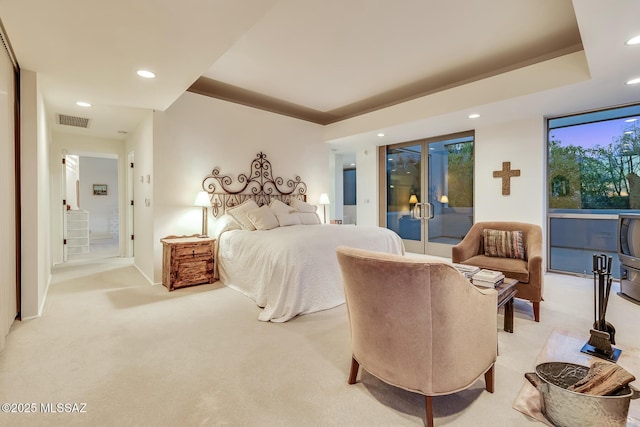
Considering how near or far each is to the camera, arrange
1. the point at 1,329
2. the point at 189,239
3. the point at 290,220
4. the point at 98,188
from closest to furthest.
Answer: the point at 1,329 → the point at 189,239 → the point at 290,220 → the point at 98,188

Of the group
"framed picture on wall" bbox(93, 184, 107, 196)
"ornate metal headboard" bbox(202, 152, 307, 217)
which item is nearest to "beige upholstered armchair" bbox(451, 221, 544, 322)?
"ornate metal headboard" bbox(202, 152, 307, 217)

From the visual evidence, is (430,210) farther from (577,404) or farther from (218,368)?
(218,368)

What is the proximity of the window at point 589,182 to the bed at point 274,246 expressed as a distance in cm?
283

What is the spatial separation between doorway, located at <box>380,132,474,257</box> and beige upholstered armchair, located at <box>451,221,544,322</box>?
7.10 ft

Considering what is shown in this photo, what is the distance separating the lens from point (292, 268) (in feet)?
9.62

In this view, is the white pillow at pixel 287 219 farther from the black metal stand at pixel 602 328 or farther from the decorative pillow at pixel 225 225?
the black metal stand at pixel 602 328

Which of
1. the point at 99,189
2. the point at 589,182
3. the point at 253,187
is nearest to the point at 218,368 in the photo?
the point at 253,187

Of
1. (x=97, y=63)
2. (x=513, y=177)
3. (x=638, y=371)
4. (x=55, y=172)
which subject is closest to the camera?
(x=638, y=371)

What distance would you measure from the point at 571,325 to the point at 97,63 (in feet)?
16.0

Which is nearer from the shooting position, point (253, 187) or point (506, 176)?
point (506, 176)

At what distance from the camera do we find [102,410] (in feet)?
5.34

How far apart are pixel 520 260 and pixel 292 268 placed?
2.47 m

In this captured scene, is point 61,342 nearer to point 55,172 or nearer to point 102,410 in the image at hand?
point 102,410

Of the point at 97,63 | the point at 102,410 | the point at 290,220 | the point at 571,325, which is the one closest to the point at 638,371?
the point at 571,325
